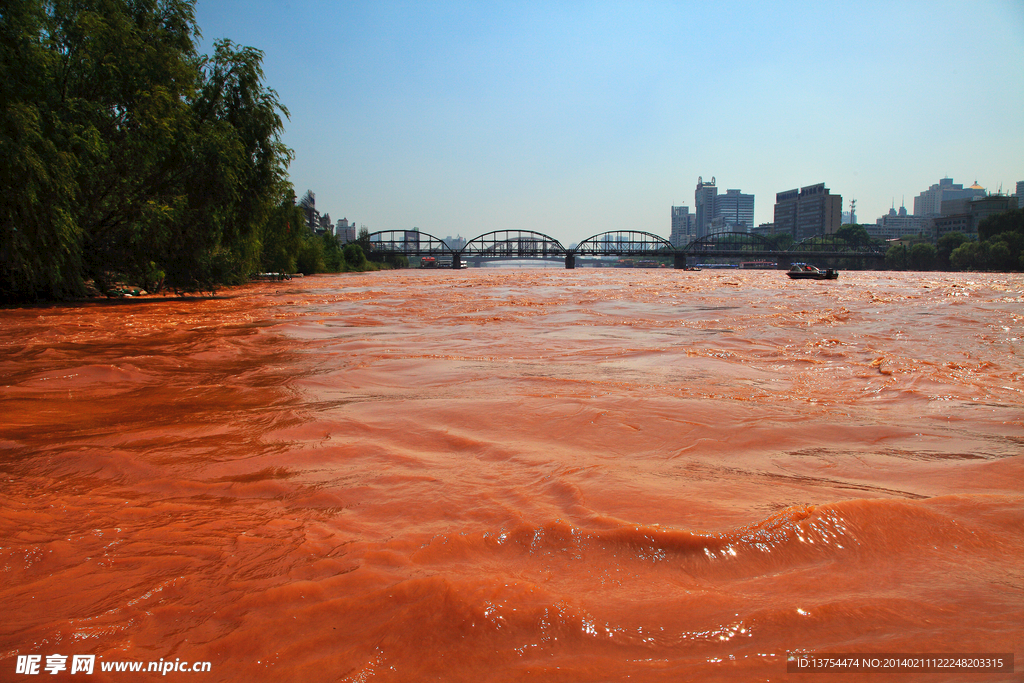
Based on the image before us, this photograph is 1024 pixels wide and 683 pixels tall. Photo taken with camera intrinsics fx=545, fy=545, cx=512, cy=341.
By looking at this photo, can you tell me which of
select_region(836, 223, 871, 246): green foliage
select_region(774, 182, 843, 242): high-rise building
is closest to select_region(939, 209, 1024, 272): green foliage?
select_region(836, 223, 871, 246): green foliage

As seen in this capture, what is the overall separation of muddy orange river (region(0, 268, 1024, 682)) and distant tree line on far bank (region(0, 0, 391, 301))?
482 inches

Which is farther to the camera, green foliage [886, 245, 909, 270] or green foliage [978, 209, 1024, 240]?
green foliage [886, 245, 909, 270]

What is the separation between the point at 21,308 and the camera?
598 inches

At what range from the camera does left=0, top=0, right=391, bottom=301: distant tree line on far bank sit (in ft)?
46.4

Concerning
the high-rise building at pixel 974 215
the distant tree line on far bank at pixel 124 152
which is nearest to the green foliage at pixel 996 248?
the high-rise building at pixel 974 215

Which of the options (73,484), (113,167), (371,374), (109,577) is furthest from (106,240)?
(109,577)

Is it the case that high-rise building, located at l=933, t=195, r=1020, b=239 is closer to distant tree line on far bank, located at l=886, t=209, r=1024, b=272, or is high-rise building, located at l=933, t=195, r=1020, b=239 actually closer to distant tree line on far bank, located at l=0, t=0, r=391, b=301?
distant tree line on far bank, located at l=886, t=209, r=1024, b=272

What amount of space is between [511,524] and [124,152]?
20259 millimetres

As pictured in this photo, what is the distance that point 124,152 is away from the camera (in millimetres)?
17141

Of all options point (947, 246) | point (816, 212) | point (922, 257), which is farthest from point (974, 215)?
point (816, 212)

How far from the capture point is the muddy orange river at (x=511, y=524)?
5.55ft

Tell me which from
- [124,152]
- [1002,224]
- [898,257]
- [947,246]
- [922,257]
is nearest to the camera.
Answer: [124,152]

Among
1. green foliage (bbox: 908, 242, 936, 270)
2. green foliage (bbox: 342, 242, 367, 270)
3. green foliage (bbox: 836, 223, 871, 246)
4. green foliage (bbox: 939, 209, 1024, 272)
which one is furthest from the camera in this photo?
green foliage (bbox: 836, 223, 871, 246)

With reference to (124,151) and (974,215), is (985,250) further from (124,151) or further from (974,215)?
(124,151)
